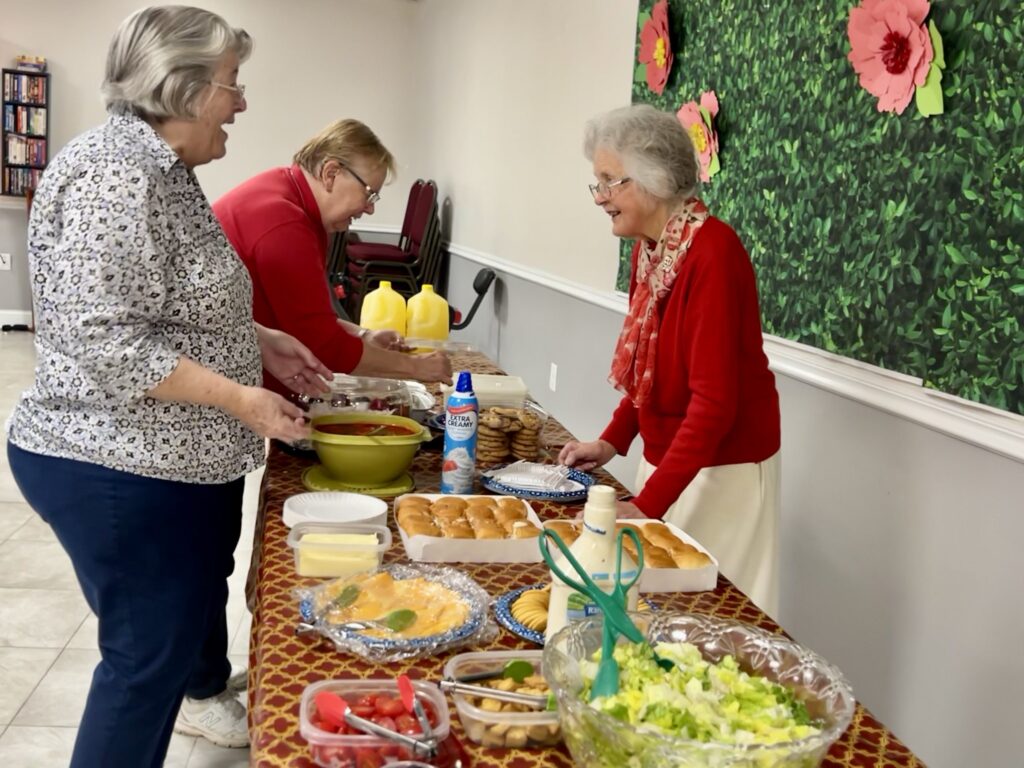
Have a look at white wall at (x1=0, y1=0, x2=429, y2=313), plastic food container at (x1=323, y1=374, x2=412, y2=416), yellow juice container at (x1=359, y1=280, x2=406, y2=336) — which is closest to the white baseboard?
white wall at (x1=0, y1=0, x2=429, y2=313)

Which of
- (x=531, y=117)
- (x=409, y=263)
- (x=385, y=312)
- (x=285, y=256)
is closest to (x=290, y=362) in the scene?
(x=285, y=256)

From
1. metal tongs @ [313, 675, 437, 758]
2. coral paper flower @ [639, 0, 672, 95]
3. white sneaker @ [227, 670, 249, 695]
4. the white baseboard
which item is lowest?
the white baseboard

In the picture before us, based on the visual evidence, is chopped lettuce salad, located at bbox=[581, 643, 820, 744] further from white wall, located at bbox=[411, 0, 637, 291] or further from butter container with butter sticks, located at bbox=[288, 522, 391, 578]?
white wall, located at bbox=[411, 0, 637, 291]

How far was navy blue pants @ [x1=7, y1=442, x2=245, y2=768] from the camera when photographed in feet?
4.43

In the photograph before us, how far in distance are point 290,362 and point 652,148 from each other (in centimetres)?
80

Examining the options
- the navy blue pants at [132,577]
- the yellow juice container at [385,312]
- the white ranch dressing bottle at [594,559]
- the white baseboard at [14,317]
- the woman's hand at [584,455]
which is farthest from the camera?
the white baseboard at [14,317]

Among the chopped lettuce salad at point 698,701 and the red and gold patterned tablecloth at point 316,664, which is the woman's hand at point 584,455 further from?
the chopped lettuce salad at point 698,701

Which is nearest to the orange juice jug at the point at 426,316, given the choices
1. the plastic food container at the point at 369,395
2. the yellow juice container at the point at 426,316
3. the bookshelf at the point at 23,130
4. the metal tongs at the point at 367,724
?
the yellow juice container at the point at 426,316

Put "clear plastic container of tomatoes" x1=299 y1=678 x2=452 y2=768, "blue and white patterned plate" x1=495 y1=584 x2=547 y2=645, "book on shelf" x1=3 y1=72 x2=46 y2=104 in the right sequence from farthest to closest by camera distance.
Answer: "book on shelf" x1=3 y1=72 x2=46 y2=104 < "blue and white patterned plate" x1=495 y1=584 x2=547 y2=645 < "clear plastic container of tomatoes" x1=299 y1=678 x2=452 y2=768

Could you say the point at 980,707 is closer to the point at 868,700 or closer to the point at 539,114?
the point at 868,700

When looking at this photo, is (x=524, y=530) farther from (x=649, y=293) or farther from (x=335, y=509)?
(x=649, y=293)

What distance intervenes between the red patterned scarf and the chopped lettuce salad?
0.93 m

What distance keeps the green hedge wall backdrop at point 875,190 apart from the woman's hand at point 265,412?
1215mm

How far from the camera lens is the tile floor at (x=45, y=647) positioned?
6.88 feet
